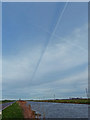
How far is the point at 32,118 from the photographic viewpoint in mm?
7723

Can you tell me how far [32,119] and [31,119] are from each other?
0.35ft

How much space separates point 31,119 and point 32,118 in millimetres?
63

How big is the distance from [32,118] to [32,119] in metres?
0.08

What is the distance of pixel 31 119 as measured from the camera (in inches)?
304

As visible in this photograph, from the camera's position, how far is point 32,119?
301 inches
